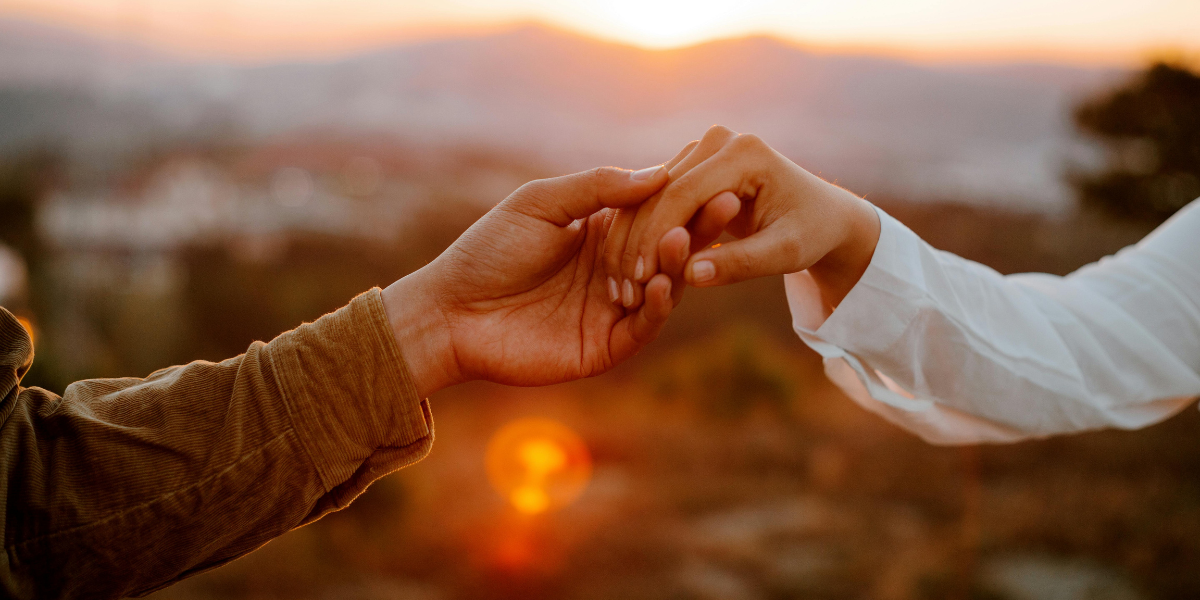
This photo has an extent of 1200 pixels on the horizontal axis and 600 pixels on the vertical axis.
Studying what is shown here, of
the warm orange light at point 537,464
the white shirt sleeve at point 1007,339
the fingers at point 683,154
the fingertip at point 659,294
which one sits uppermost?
the fingers at point 683,154

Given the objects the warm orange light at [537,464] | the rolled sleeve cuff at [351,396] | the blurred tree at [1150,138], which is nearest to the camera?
the rolled sleeve cuff at [351,396]

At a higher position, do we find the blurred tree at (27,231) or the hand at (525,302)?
the hand at (525,302)

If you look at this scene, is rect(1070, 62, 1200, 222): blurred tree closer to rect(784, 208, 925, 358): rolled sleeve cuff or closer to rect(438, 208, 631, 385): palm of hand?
rect(784, 208, 925, 358): rolled sleeve cuff

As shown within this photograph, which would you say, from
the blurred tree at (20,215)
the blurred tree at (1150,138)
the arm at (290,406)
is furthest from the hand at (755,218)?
the blurred tree at (20,215)

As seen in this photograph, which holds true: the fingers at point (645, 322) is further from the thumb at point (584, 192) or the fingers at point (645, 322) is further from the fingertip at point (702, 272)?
the thumb at point (584, 192)

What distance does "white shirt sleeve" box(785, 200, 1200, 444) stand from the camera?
1599 millimetres

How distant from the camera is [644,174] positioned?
1.60 m

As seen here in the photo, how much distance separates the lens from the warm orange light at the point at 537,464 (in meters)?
6.87

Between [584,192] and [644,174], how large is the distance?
182mm

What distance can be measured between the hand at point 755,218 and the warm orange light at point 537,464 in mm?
5510

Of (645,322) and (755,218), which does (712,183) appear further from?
(645,322)

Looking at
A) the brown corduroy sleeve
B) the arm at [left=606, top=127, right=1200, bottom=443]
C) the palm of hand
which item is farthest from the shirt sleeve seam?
the arm at [left=606, top=127, right=1200, bottom=443]

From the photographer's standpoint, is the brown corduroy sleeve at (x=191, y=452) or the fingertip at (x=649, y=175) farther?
the fingertip at (x=649, y=175)

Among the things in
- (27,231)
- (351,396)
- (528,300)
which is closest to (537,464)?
→ (528,300)
